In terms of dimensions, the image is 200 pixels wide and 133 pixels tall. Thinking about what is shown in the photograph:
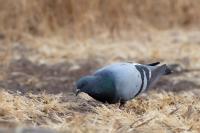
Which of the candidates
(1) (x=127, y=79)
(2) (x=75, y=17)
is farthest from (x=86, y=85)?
(2) (x=75, y=17)

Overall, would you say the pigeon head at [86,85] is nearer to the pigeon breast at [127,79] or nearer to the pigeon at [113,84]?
the pigeon at [113,84]

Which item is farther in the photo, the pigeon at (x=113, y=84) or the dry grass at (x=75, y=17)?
the dry grass at (x=75, y=17)

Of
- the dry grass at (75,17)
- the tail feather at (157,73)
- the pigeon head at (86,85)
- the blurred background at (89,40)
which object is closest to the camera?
the pigeon head at (86,85)

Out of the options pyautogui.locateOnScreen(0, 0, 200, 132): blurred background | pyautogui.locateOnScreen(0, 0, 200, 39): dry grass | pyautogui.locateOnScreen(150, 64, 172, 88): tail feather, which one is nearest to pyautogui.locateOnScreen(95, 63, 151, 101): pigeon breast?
pyautogui.locateOnScreen(150, 64, 172, 88): tail feather

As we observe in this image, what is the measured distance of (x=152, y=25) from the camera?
553 inches

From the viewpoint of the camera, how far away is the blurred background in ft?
31.9

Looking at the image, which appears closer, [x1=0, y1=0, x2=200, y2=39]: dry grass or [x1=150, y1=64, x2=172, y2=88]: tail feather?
[x1=150, y1=64, x2=172, y2=88]: tail feather

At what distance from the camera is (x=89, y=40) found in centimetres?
1256

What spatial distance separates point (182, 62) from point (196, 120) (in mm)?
5269

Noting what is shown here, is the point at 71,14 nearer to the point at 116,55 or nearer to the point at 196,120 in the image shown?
the point at 116,55

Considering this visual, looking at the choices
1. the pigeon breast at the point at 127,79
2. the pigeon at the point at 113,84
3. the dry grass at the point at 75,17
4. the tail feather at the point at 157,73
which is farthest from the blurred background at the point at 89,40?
the pigeon at the point at 113,84

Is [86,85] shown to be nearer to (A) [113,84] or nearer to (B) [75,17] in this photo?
(A) [113,84]

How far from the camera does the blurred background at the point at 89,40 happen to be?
9711mm

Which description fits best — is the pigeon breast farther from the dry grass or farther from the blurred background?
the dry grass
